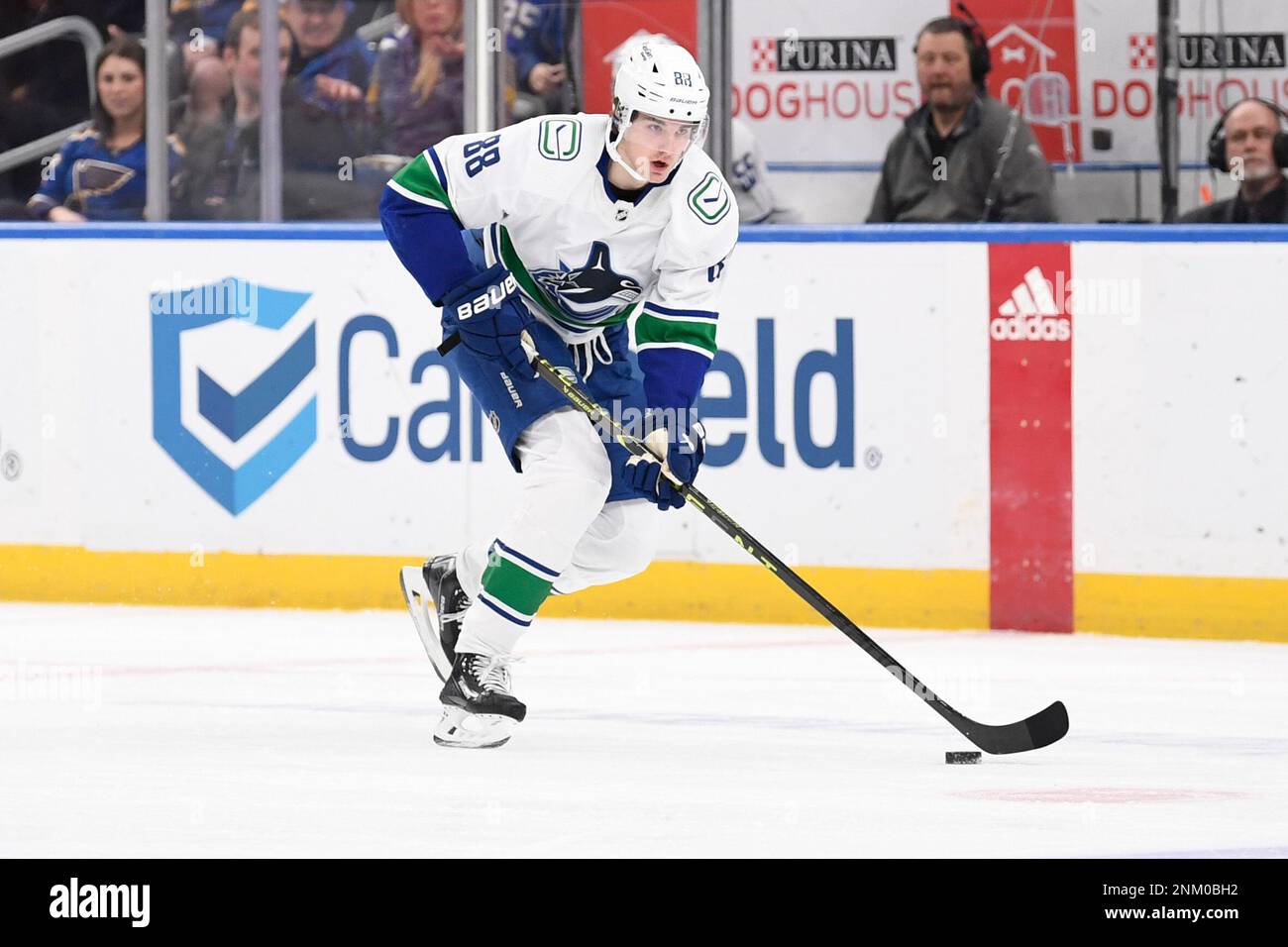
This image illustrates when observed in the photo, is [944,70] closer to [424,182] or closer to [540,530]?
[424,182]

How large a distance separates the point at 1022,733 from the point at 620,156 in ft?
4.29

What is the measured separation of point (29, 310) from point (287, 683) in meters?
2.14

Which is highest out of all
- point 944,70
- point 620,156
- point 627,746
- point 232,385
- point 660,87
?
point 944,70

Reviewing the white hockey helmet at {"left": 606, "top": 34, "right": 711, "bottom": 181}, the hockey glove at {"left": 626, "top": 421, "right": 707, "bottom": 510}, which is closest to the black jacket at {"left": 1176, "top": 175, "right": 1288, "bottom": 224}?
the hockey glove at {"left": 626, "top": 421, "right": 707, "bottom": 510}

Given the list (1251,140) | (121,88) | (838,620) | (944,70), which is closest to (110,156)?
(121,88)

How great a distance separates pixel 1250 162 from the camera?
7.12 m

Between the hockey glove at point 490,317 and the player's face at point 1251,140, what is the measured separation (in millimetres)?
2917

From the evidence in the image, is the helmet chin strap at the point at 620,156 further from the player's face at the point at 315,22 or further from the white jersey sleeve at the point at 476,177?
the player's face at the point at 315,22

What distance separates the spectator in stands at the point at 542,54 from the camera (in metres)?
7.81

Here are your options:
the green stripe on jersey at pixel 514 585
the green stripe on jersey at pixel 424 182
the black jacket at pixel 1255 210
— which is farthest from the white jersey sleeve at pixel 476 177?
the black jacket at pixel 1255 210

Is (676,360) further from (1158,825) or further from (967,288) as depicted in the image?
(967,288)

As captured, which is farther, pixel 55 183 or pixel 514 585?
pixel 55 183

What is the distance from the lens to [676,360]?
4.86m

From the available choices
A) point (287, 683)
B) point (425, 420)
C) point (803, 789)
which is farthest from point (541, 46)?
point (803, 789)
